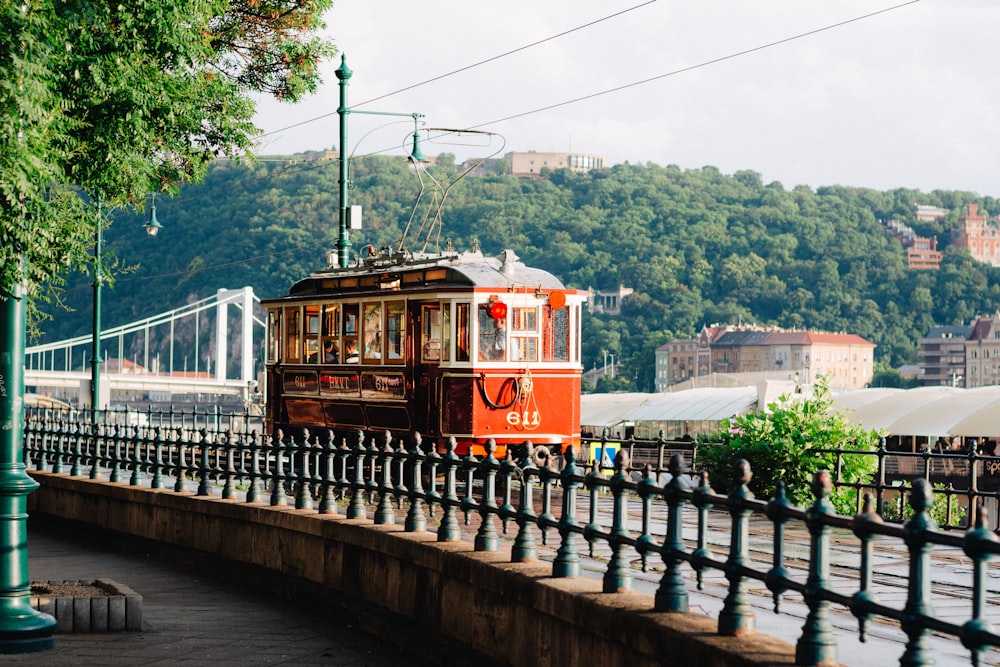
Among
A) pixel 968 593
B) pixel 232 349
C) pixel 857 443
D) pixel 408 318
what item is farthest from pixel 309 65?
pixel 232 349

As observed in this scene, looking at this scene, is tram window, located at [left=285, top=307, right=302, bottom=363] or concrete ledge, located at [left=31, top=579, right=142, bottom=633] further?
tram window, located at [left=285, top=307, right=302, bottom=363]

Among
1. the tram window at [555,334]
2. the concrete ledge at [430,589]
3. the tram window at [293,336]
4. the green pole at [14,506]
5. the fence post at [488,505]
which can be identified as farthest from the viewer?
the tram window at [293,336]

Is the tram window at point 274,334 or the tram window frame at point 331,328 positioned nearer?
the tram window frame at point 331,328

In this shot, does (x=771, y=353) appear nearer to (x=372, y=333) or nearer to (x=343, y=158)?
(x=343, y=158)

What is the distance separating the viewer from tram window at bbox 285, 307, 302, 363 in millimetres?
22094

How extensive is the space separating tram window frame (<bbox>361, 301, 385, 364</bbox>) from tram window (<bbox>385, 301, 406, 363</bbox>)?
114mm

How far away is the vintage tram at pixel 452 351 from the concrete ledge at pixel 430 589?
451 centimetres

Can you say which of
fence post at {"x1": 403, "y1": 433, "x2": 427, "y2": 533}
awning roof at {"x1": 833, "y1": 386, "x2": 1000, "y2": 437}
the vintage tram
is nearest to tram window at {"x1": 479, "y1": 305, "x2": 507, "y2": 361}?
the vintage tram

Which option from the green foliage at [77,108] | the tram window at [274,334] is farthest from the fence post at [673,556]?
the tram window at [274,334]

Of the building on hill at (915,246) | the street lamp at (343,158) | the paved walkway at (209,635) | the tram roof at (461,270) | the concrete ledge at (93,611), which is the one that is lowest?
the paved walkway at (209,635)

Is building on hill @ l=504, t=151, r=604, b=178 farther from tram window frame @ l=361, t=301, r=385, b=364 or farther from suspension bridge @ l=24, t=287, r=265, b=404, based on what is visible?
tram window frame @ l=361, t=301, r=385, b=364

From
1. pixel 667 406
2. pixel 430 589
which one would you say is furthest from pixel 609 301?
pixel 430 589

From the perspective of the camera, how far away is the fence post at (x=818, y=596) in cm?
541

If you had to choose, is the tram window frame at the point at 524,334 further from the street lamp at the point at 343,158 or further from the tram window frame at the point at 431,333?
the street lamp at the point at 343,158
